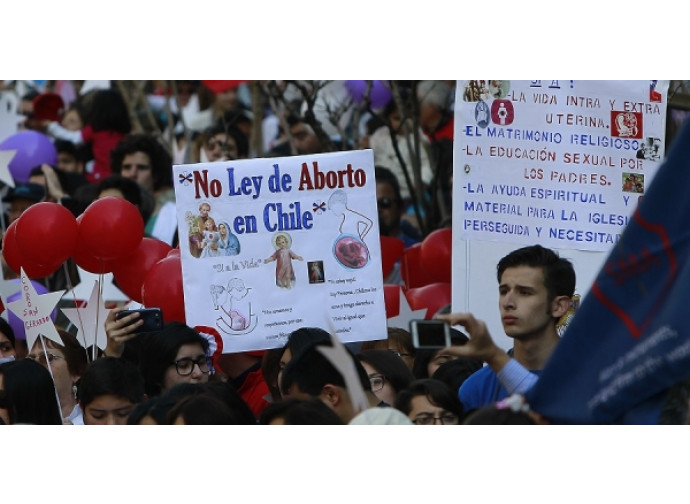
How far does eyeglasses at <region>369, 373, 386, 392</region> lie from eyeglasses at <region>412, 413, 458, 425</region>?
71 cm

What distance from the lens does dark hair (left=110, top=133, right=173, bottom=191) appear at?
34.0ft

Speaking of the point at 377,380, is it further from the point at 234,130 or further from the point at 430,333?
the point at 234,130

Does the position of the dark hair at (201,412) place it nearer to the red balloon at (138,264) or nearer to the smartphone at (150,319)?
the smartphone at (150,319)

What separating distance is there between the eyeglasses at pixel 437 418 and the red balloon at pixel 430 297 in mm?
2185

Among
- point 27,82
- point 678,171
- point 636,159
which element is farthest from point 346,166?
point 27,82

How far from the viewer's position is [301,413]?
4824 mm

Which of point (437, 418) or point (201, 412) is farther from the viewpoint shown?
point (437, 418)

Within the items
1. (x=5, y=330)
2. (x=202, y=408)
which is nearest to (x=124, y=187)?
(x=5, y=330)

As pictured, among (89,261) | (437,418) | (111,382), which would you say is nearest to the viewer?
(437,418)

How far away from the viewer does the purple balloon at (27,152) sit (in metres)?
11.0

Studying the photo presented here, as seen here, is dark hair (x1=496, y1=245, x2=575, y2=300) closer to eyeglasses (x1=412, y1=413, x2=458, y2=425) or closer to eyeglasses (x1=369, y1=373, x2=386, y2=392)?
eyeglasses (x1=369, y1=373, x2=386, y2=392)

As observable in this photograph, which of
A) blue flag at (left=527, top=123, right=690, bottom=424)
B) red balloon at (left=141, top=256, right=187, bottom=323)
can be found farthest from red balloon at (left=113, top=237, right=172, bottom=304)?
blue flag at (left=527, top=123, right=690, bottom=424)

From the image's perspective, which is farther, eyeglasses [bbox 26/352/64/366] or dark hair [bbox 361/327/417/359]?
dark hair [bbox 361/327/417/359]

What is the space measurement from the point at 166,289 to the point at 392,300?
1164mm
